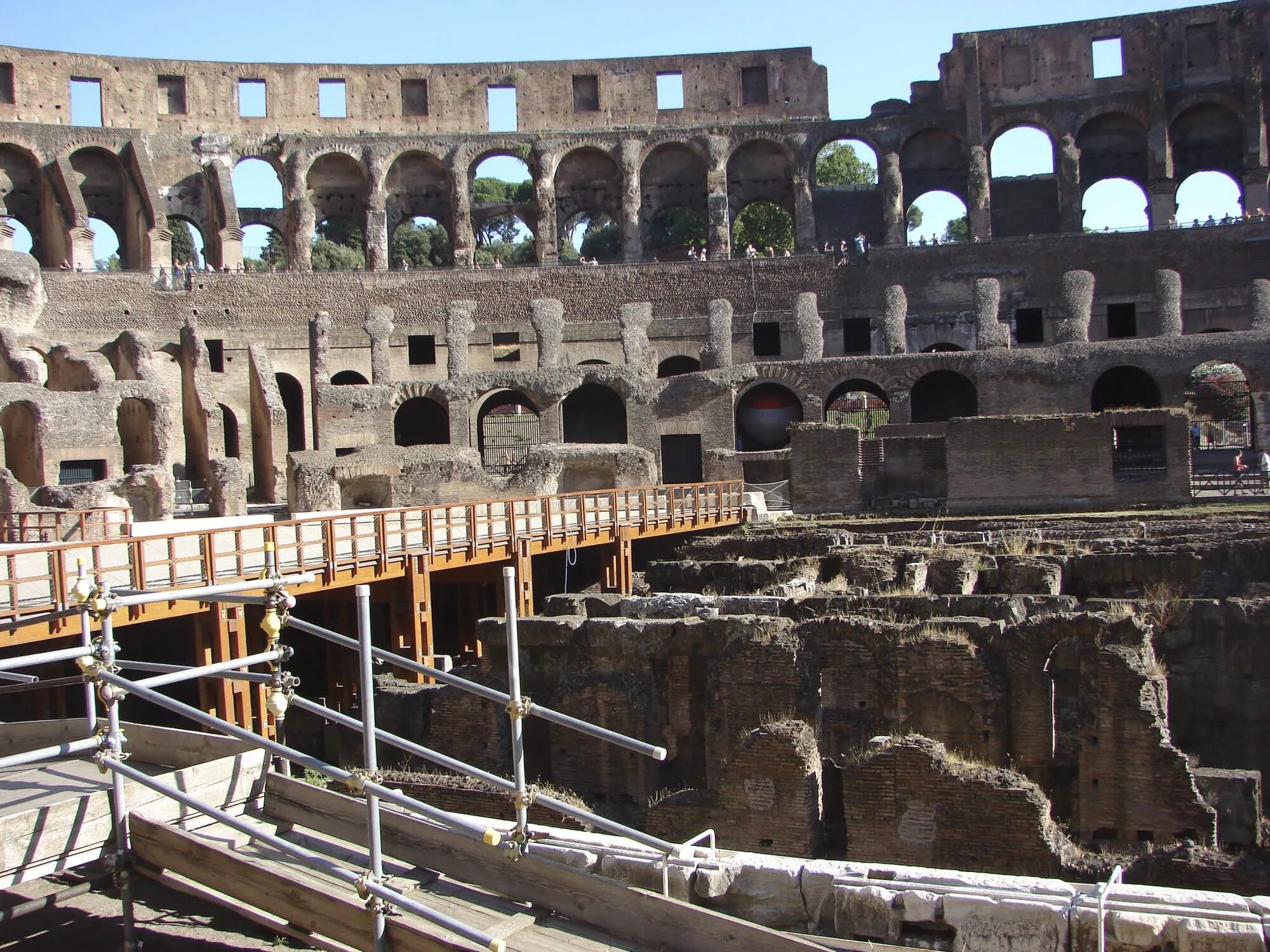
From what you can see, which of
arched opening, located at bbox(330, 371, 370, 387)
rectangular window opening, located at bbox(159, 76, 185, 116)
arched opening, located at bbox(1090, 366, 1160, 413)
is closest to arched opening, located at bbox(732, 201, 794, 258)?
arched opening, located at bbox(330, 371, 370, 387)

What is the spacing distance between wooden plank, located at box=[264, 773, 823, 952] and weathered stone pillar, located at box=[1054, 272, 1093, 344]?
97.5 feet

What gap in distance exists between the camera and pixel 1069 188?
40750 mm

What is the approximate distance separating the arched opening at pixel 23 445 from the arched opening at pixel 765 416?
58.4 ft

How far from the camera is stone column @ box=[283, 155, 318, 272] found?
42094mm

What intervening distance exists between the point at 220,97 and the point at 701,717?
40.3 meters

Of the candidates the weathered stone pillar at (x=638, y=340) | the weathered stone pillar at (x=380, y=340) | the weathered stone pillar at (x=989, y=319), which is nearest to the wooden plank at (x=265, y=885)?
the weathered stone pillar at (x=638, y=340)

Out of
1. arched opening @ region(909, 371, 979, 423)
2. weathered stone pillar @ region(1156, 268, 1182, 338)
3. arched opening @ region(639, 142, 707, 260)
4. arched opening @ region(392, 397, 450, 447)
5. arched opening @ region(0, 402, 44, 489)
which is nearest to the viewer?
arched opening @ region(0, 402, 44, 489)

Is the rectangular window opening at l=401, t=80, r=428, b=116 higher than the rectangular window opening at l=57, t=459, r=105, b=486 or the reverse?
higher

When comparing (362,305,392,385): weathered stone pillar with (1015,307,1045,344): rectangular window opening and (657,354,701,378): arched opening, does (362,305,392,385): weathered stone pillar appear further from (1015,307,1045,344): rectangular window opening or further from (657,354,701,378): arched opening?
(1015,307,1045,344): rectangular window opening

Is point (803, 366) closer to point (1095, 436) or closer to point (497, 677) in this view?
point (1095, 436)

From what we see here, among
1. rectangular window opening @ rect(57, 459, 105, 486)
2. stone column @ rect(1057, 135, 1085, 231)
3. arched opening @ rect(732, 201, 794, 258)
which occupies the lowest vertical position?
rectangular window opening @ rect(57, 459, 105, 486)

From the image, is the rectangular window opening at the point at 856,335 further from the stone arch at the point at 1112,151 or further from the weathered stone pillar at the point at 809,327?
the stone arch at the point at 1112,151

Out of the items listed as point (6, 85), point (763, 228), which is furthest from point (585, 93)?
point (6, 85)

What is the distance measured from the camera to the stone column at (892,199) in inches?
1619
